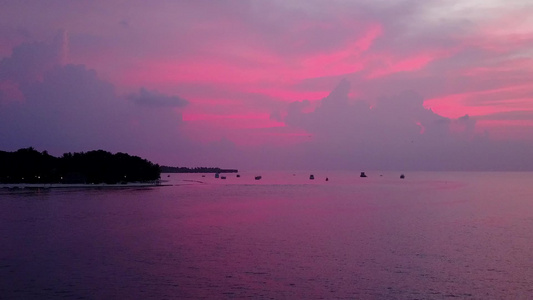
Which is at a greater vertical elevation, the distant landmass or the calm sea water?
the distant landmass

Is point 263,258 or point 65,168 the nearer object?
point 263,258

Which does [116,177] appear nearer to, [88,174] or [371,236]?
[88,174]

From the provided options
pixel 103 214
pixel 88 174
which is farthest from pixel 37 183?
pixel 103 214

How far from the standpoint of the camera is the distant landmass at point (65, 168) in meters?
166

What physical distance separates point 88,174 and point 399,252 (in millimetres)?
154464

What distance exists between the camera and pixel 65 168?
174m

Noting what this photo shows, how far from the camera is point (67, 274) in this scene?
30266 millimetres

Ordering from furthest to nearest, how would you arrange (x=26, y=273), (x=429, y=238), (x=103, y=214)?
→ (x=103, y=214)
(x=429, y=238)
(x=26, y=273)

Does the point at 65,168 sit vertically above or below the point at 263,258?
above

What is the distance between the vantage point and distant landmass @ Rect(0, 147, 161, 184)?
166375 millimetres

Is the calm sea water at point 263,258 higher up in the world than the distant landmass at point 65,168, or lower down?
Result: lower down

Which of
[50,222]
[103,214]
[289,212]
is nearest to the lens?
[50,222]

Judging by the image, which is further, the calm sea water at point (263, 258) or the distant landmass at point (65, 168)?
the distant landmass at point (65, 168)

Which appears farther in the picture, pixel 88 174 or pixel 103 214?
pixel 88 174
